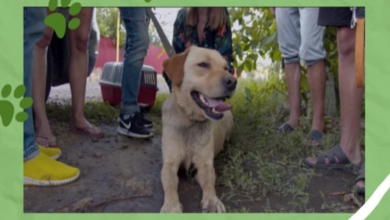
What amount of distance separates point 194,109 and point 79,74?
35.4 inches

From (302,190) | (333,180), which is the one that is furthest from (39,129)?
(333,180)

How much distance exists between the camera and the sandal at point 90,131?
105 inches

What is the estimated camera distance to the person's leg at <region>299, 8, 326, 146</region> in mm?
2645

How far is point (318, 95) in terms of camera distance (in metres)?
2.80

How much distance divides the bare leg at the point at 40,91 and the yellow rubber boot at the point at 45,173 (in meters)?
0.39

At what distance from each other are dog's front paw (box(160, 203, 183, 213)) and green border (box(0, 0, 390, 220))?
53 millimetres

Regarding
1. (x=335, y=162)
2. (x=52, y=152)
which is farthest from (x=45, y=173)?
(x=335, y=162)

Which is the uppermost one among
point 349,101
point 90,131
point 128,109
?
point 349,101

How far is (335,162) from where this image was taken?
88.7 inches

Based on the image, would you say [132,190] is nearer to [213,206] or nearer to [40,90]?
[213,206]

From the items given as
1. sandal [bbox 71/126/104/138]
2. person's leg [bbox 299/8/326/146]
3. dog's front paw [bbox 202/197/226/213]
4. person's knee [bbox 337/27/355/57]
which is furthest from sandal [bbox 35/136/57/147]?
person's knee [bbox 337/27/355/57]

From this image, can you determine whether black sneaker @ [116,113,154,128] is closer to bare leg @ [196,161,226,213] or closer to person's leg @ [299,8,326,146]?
bare leg @ [196,161,226,213]
